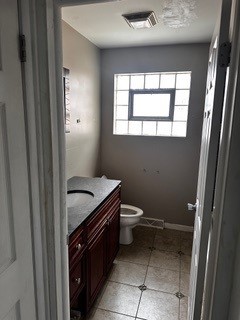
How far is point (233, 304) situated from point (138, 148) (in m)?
2.48

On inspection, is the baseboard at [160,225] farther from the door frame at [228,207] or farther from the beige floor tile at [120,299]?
the door frame at [228,207]

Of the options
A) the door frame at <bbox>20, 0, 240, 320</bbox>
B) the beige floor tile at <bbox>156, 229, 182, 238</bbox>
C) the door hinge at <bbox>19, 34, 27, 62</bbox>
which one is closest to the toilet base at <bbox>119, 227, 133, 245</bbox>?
the beige floor tile at <bbox>156, 229, 182, 238</bbox>

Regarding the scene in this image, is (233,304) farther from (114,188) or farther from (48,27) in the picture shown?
(114,188)

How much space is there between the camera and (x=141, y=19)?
199 centimetres

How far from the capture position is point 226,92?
0.85m

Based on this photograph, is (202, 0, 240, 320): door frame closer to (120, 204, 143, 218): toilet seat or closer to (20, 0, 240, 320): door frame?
(20, 0, 240, 320): door frame

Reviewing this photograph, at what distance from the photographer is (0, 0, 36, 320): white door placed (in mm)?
802

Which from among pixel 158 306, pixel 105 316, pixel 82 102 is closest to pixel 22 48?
pixel 82 102

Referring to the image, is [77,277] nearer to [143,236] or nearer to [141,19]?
[143,236]

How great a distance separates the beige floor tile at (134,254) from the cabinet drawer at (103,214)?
0.69 m

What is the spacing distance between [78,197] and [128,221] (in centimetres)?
89

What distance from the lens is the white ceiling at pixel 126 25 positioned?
5.89 feet

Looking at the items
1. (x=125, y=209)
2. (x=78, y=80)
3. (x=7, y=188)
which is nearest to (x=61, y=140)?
(x=7, y=188)

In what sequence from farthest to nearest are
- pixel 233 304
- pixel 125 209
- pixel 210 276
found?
pixel 125 209 → pixel 210 276 → pixel 233 304
